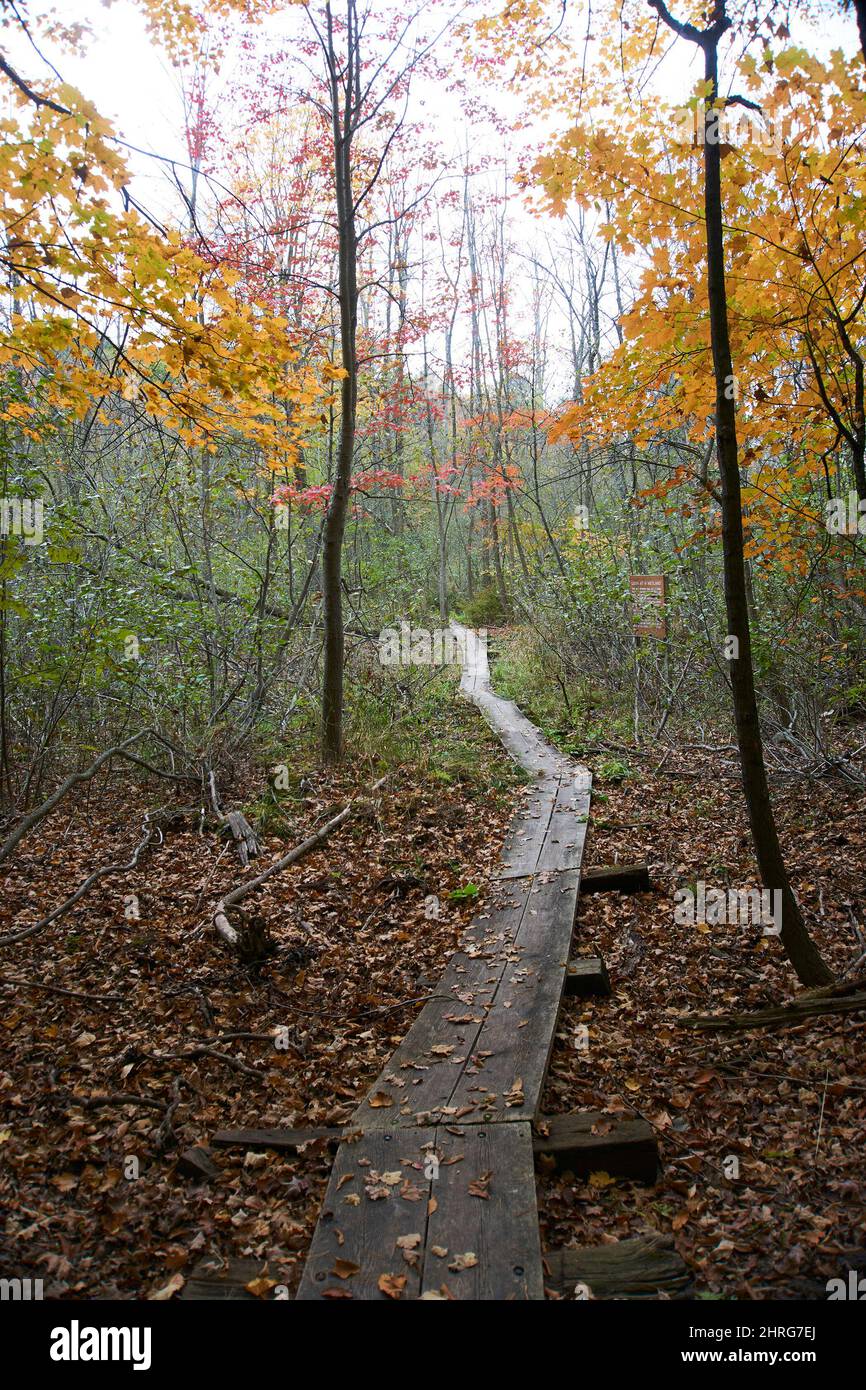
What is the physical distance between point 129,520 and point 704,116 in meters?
6.89

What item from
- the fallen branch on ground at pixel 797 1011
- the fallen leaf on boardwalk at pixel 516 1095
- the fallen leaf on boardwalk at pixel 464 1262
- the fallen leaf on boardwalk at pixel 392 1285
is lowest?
the fallen leaf on boardwalk at pixel 392 1285

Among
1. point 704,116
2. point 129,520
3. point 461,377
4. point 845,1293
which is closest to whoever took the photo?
point 845,1293

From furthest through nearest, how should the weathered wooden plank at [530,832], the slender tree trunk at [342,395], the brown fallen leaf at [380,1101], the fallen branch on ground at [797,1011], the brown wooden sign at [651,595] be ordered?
1. the brown wooden sign at [651,595]
2. the slender tree trunk at [342,395]
3. the weathered wooden plank at [530,832]
4. the fallen branch on ground at [797,1011]
5. the brown fallen leaf at [380,1101]

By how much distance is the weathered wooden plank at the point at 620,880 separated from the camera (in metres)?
5.23

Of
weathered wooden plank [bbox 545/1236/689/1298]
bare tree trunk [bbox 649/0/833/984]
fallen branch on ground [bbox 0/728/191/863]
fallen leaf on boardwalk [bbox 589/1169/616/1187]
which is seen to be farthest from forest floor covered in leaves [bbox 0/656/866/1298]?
bare tree trunk [bbox 649/0/833/984]

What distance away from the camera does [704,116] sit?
330 cm

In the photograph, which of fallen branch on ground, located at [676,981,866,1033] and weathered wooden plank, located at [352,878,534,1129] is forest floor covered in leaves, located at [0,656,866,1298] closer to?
fallen branch on ground, located at [676,981,866,1033]

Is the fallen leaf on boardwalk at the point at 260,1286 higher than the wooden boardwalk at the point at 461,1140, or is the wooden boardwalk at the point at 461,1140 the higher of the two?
the wooden boardwalk at the point at 461,1140

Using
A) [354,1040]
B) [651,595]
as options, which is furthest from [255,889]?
[651,595]

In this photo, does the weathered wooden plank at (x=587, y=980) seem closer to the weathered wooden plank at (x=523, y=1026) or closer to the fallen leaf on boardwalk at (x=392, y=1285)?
the weathered wooden plank at (x=523, y=1026)

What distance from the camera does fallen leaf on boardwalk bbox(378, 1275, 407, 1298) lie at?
2.08m

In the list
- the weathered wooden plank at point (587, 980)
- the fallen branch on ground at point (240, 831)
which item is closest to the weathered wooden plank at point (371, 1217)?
the weathered wooden plank at point (587, 980)
